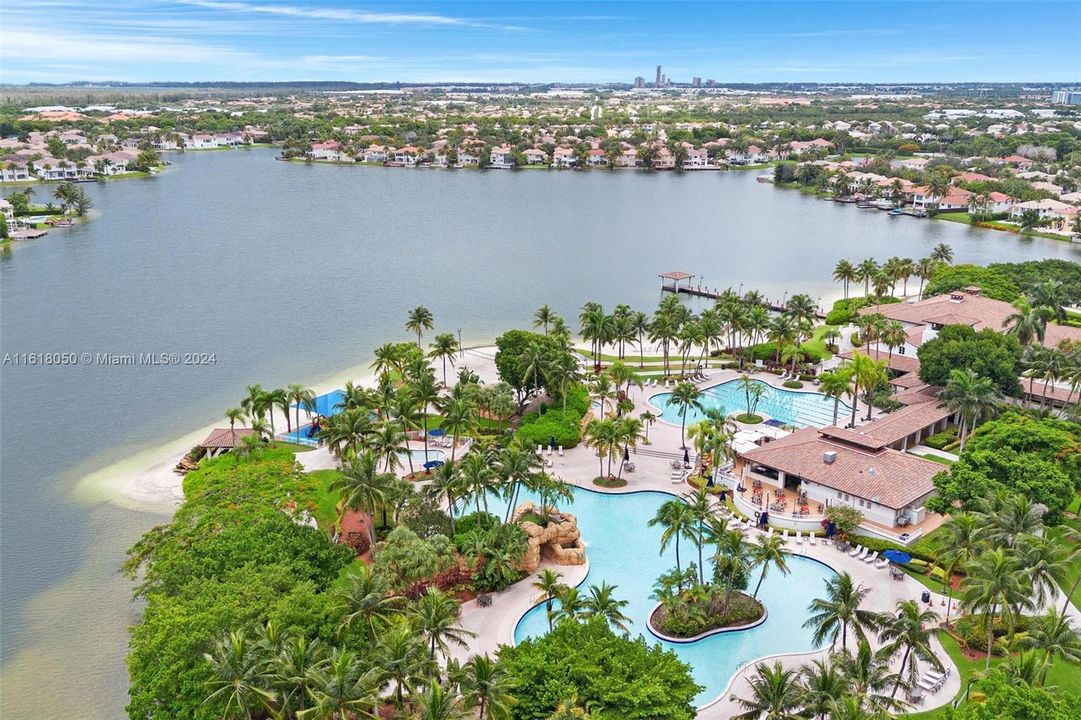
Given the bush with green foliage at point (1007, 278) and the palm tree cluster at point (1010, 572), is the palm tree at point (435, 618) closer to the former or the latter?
the palm tree cluster at point (1010, 572)

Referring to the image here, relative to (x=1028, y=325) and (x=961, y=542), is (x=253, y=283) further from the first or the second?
(x=961, y=542)

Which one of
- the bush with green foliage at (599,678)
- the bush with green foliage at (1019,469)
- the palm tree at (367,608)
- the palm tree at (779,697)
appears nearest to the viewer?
the palm tree at (779,697)

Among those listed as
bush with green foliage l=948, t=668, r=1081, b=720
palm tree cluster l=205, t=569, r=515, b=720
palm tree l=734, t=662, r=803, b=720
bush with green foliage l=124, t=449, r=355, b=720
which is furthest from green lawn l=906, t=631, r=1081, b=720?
bush with green foliage l=124, t=449, r=355, b=720

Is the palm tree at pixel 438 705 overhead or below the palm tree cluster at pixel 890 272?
below

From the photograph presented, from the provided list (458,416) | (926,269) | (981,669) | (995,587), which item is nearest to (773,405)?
(458,416)

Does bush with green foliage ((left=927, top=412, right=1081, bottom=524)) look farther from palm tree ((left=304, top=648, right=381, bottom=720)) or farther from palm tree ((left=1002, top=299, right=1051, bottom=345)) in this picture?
palm tree ((left=304, top=648, right=381, bottom=720))

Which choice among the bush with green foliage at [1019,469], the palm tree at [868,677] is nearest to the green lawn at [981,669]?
the palm tree at [868,677]
